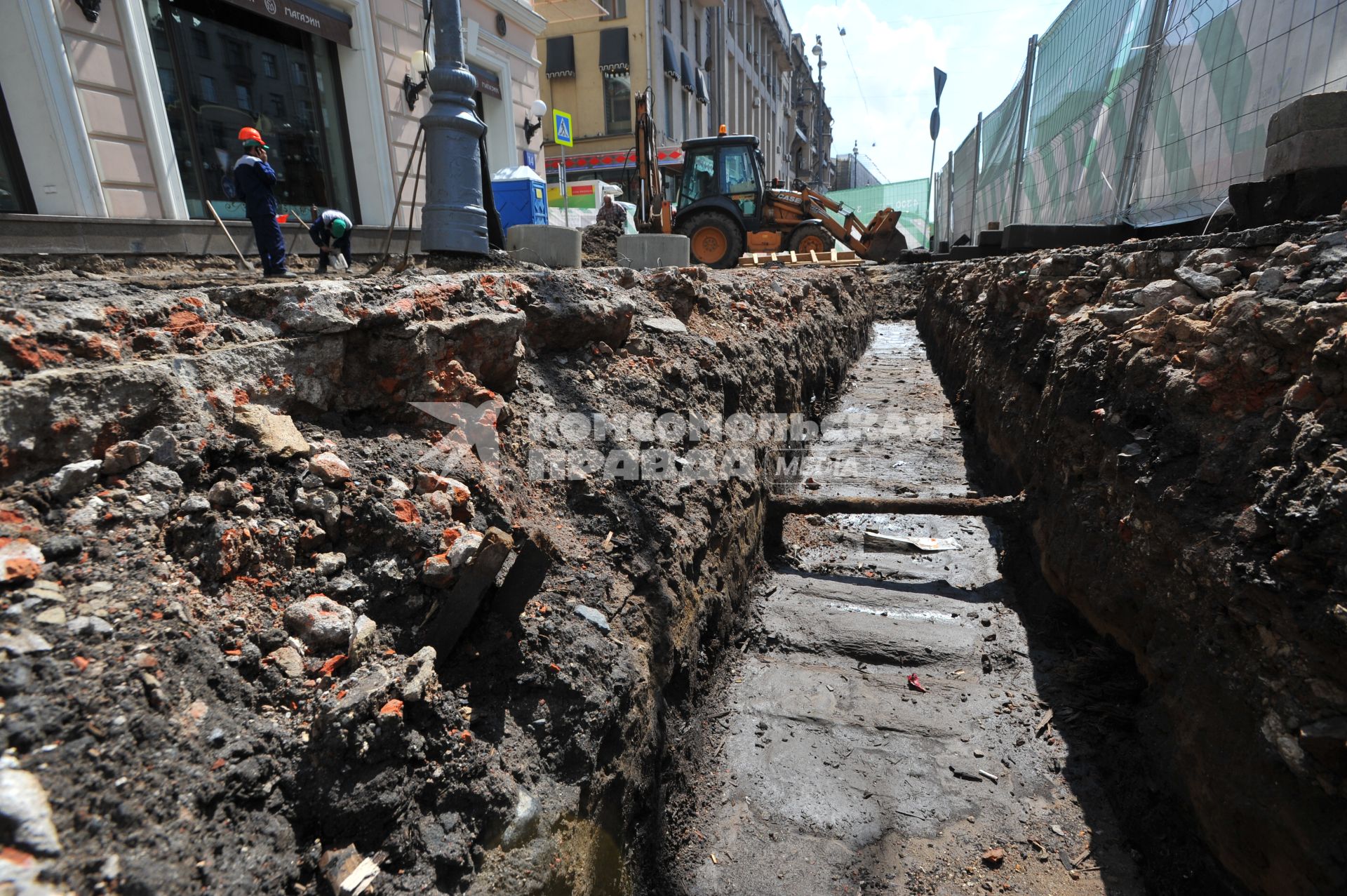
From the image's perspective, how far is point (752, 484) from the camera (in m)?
4.44

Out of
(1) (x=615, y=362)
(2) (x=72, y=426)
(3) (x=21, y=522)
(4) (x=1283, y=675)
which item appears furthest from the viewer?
(1) (x=615, y=362)

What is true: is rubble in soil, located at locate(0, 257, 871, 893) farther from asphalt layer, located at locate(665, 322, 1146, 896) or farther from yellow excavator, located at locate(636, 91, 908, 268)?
yellow excavator, located at locate(636, 91, 908, 268)

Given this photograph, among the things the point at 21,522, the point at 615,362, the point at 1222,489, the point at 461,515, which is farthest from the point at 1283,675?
the point at 21,522

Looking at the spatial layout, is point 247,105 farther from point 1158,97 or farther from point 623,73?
point 623,73

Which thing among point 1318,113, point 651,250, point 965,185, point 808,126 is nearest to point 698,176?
point 965,185

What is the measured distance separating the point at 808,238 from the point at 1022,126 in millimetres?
5647

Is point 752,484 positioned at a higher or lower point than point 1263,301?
lower

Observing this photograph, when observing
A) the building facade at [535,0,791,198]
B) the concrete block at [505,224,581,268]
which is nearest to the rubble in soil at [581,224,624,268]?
the concrete block at [505,224,581,268]

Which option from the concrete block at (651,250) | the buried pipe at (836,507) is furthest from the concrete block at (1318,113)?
the concrete block at (651,250)

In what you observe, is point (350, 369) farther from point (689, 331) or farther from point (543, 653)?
point (689, 331)

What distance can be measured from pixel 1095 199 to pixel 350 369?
7.30 meters

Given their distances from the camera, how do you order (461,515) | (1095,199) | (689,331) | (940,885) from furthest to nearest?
(1095,199)
(689,331)
(940,885)
(461,515)

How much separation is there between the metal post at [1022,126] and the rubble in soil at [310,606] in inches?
367

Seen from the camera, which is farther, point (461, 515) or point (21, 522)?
point (461, 515)
